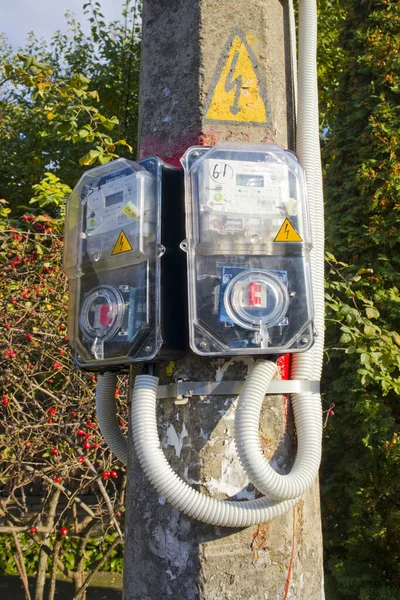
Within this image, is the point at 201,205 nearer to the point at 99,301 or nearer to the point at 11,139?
the point at 99,301

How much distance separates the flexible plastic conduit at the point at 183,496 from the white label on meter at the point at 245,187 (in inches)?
17.5

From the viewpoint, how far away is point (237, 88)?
154 cm

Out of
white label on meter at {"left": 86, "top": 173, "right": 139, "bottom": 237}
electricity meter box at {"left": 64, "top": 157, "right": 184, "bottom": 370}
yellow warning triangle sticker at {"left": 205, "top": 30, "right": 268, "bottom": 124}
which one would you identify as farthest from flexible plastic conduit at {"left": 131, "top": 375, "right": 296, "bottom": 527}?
yellow warning triangle sticker at {"left": 205, "top": 30, "right": 268, "bottom": 124}

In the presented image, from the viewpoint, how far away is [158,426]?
54.5 inches

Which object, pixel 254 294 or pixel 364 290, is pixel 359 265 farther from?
pixel 254 294

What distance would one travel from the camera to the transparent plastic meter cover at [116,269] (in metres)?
1.35

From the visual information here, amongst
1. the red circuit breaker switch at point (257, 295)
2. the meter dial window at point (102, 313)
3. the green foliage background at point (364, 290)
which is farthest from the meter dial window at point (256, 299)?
the green foliage background at point (364, 290)

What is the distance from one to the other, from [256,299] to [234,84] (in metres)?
0.57

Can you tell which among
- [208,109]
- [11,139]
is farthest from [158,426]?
[11,139]

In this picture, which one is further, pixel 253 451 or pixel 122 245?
pixel 122 245

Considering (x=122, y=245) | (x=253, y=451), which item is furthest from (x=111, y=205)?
(x=253, y=451)

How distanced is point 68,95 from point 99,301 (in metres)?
2.86

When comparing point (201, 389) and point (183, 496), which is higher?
point (201, 389)

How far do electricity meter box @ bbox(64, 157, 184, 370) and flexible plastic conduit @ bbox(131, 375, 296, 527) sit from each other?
0.14 meters
